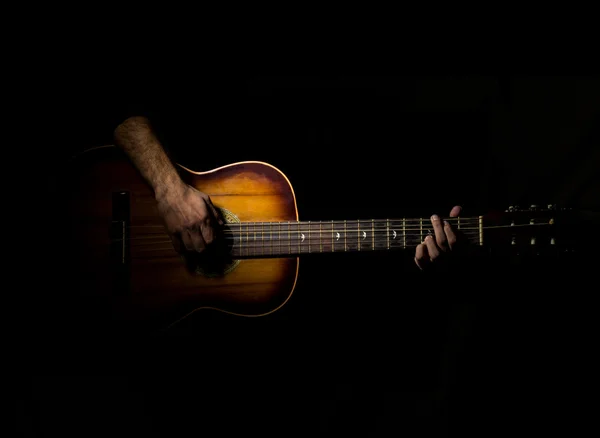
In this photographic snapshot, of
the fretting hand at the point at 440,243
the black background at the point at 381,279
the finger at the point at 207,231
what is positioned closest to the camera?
the finger at the point at 207,231

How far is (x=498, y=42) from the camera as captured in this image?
62.0 inches

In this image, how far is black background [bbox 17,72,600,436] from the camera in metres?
1.46

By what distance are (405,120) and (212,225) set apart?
1.09m

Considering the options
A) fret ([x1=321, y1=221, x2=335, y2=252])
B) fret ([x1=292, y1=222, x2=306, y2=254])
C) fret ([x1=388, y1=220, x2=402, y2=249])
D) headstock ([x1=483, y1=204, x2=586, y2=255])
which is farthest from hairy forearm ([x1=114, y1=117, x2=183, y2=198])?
headstock ([x1=483, y1=204, x2=586, y2=255])

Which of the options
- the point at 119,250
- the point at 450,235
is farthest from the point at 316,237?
the point at 119,250

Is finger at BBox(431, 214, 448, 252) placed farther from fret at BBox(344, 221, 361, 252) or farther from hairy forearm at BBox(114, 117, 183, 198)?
hairy forearm at BBox(114, 117, 183, 198)

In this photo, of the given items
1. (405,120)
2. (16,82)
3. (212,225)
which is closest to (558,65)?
Result: (405,120)

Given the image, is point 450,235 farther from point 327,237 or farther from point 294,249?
point 294,249

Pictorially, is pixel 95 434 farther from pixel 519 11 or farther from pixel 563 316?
pixel 519 11

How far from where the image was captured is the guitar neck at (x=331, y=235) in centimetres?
130

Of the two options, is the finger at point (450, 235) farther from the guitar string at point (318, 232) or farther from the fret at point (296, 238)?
the fret at point (296, 238)

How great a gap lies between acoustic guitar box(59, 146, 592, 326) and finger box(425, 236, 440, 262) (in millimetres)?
42

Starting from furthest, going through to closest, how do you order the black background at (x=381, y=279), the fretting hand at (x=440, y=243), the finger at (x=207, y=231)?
the black background at (x=381, y=279), the fretting hand at (x=440, y=243), the finger at (x=207, y=231)

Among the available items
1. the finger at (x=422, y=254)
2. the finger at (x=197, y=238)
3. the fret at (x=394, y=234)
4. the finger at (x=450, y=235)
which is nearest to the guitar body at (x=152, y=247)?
the finger at (x=197, y=238)
